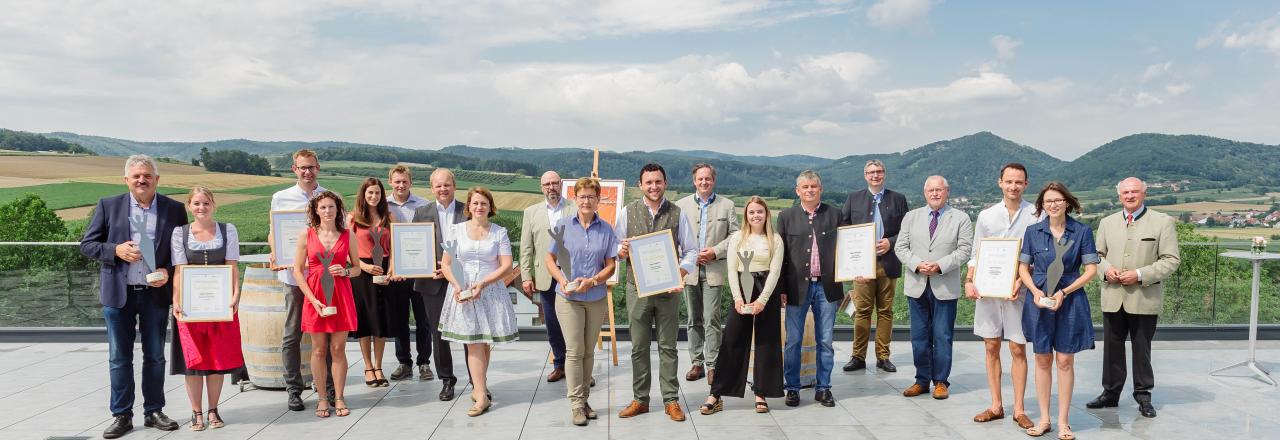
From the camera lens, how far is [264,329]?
5.72 m

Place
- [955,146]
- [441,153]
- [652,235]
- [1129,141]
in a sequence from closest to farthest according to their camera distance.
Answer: [652,235], [441,153], [1129,141], [955,146]

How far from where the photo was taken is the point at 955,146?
77.8 meters

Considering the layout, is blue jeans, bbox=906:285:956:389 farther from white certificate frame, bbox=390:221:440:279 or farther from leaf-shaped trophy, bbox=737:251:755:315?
white certificate frame, bbox=390:221:440:279

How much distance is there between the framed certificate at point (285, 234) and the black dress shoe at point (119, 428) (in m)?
1.26

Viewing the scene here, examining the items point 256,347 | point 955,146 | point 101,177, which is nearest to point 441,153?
point 101,177

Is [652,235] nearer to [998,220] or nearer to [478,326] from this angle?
[478,326]

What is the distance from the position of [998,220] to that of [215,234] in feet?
16.4

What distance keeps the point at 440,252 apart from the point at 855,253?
9.64 ft

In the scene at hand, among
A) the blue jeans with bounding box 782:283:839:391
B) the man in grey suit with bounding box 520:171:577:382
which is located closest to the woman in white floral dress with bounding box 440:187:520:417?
the man in grey suit with bounding box 520:171:577:382

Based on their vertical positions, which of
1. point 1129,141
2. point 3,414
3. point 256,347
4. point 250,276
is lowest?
point 3,414

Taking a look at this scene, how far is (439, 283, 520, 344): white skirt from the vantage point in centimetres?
515

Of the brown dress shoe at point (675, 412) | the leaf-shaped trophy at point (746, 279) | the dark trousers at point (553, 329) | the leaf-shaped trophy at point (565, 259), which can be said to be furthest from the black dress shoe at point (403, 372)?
the leaf-shaped trophy at point (746, 279)

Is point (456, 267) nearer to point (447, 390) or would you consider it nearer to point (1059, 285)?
point (447, 390)

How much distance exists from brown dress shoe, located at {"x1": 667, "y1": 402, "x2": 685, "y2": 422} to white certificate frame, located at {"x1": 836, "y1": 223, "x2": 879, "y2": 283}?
139 cm
